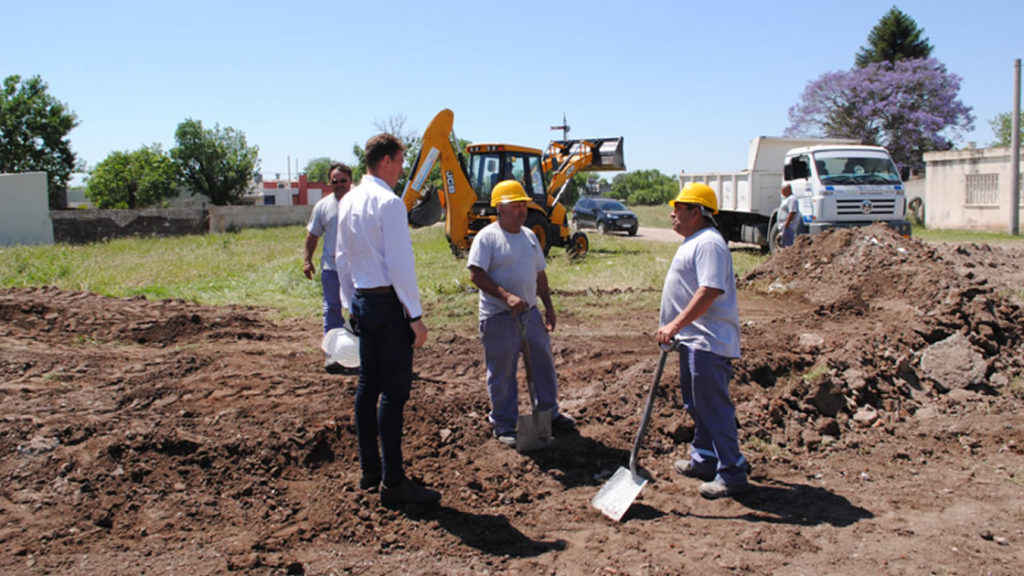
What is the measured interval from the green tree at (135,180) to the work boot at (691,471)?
46919 mm

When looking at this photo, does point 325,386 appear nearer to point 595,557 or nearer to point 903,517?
point 595,557

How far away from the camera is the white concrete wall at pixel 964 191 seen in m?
24.1

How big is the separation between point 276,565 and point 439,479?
1.29m

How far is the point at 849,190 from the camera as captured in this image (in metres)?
14.7

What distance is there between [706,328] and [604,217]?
26.0 metres

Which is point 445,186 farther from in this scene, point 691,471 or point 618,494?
point 618,494

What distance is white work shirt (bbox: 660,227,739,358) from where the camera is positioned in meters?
4.07

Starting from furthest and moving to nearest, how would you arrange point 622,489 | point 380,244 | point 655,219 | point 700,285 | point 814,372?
point 655,219 → point 814,372 → point 622,489 → point 700,285 → point 380,244

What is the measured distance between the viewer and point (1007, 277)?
12125mm

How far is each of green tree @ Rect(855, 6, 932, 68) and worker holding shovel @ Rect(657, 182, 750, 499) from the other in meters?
43.7

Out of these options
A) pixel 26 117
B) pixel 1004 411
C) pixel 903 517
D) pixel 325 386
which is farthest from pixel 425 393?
pixel 26 117

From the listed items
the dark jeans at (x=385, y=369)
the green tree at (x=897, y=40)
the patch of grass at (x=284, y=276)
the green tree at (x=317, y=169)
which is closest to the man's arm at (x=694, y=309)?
the dark jeans at (x=385, y=369)

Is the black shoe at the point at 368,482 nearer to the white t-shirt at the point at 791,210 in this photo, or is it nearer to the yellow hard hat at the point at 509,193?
the yellow hard hat at the point at 509,193

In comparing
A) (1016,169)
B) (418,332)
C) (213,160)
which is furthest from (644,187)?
(418,332)
